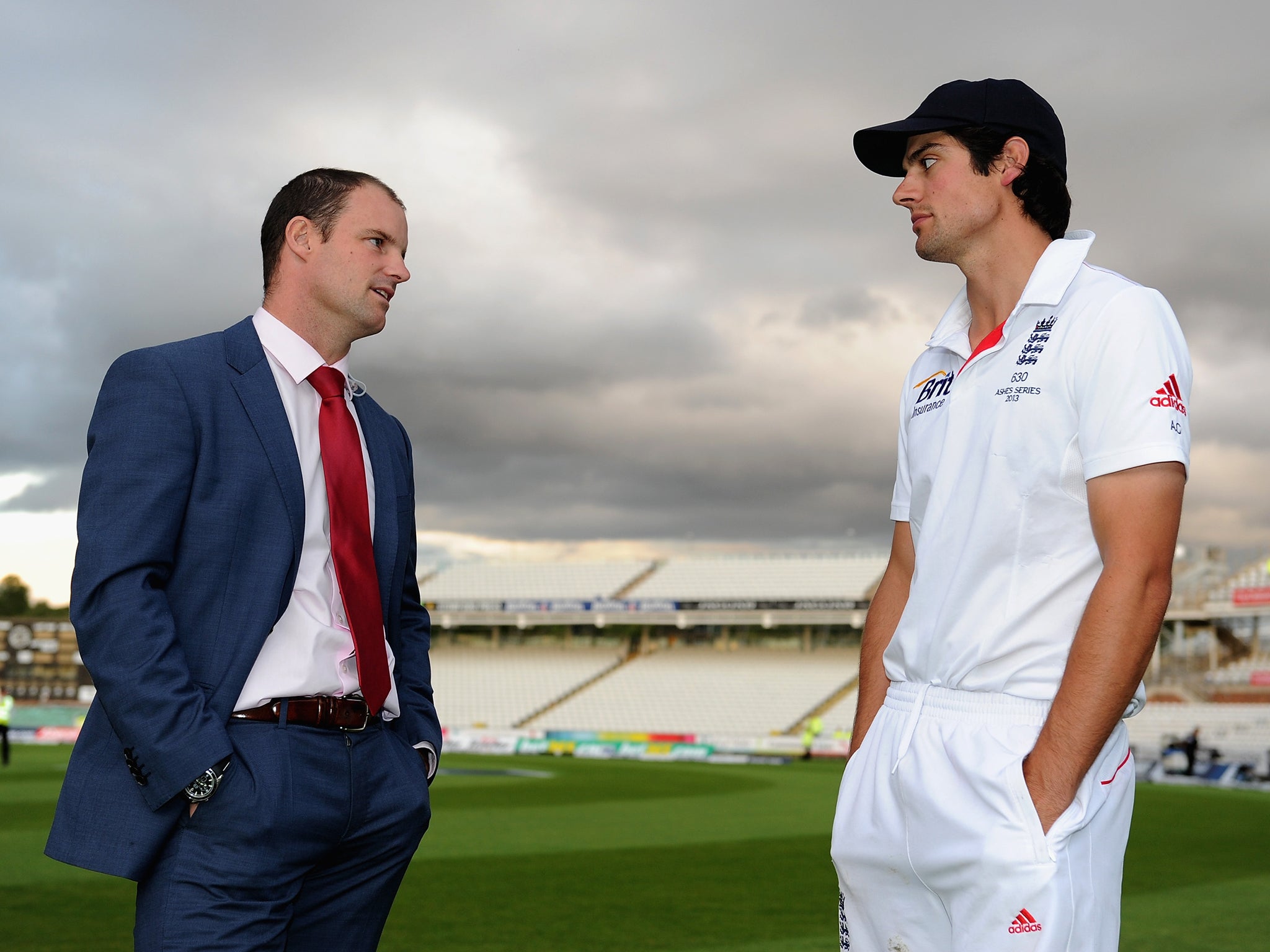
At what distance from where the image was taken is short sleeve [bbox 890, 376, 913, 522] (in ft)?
9.21

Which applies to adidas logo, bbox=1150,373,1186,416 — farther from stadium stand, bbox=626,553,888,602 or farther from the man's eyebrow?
stadium stand, bbox=626,553,888,602

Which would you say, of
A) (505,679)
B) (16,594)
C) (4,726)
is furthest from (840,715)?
(16,594)

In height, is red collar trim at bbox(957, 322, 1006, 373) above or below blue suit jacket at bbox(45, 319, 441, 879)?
above

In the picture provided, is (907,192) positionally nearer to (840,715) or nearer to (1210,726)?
(1210,726)

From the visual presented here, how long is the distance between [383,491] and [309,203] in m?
0.72

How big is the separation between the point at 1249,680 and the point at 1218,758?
34.2ft

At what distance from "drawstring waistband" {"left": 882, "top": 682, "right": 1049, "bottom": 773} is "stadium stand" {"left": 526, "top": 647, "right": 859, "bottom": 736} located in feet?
127

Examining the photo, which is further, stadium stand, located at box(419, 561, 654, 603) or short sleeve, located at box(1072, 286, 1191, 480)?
stadium stand, located at box(419, 561, 654, 603)

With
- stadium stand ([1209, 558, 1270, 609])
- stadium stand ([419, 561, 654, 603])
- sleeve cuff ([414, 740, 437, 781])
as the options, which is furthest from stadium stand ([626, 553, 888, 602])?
sleeve cuff ([414, 740, 437, 781])

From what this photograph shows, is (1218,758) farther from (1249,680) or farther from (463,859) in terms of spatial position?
(463,859)

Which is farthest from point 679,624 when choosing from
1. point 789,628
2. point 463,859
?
point 463,859

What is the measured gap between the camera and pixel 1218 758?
25.6 meters

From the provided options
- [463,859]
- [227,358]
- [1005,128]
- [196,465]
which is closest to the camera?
[1005,128]

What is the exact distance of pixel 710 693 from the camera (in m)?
44.1
